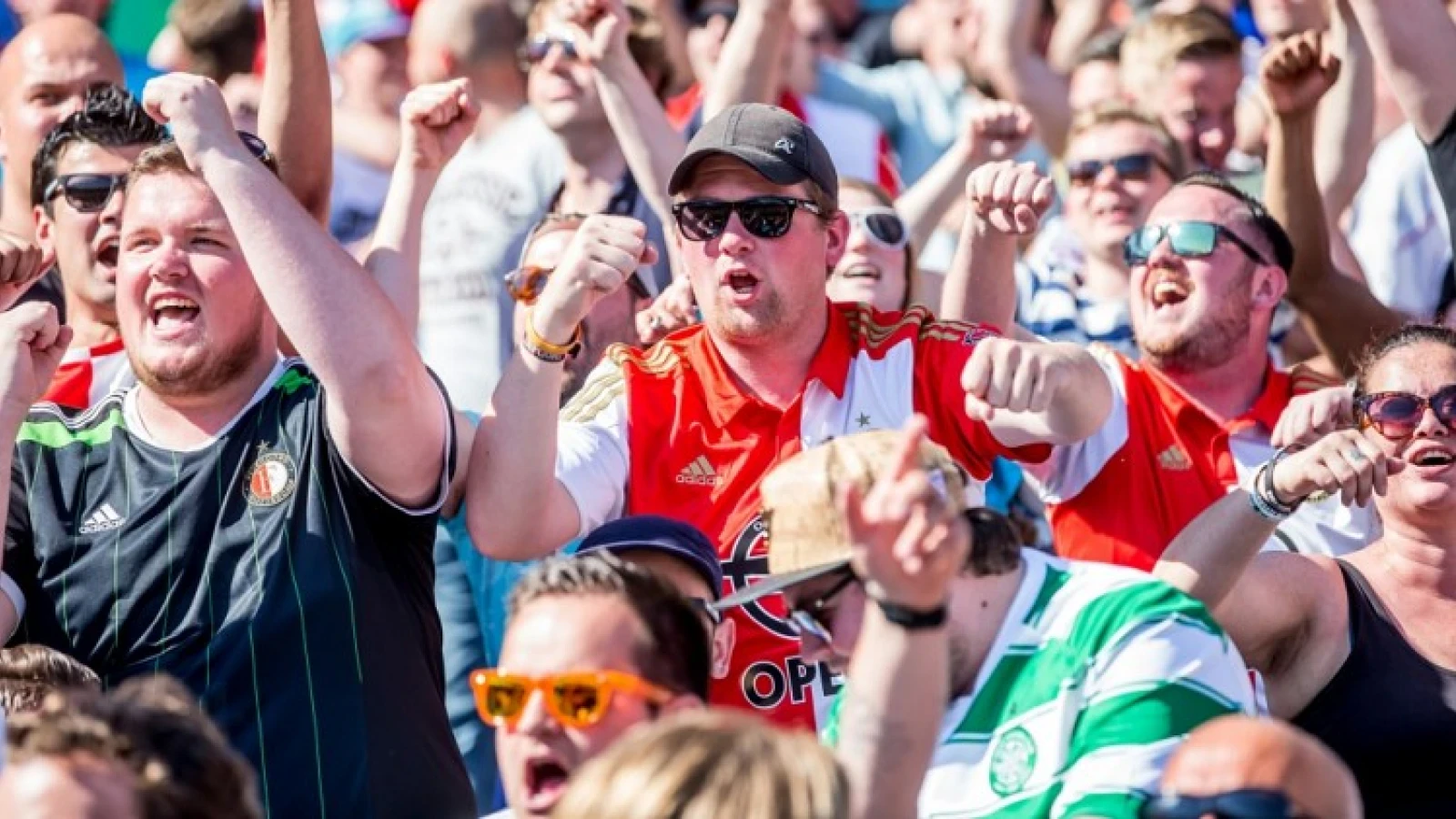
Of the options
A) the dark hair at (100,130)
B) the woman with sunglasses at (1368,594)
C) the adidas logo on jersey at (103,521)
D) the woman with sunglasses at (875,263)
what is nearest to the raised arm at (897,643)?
the woman with sunglasses at (1368,594)

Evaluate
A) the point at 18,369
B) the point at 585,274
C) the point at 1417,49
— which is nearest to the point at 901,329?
the point at 585,274

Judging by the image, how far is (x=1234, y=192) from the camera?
21.1ft

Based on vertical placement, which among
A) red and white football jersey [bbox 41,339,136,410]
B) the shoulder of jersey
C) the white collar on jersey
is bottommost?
the shoulder of jersey

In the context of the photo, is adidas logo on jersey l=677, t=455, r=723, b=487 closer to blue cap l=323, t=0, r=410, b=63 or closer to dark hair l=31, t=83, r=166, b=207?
dark hair l=31, t=83, r=166, b=207

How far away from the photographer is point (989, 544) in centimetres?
405

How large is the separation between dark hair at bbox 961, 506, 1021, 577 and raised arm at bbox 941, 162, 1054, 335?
1.51 m

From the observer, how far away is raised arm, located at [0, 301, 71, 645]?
4867 millimetres

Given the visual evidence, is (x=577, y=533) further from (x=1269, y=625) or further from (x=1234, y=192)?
(x=1234, y=192)

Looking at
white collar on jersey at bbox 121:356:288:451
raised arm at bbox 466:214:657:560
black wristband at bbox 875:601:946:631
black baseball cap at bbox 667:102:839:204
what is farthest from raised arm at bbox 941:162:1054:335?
black wristband at bbox 875:601:946:631

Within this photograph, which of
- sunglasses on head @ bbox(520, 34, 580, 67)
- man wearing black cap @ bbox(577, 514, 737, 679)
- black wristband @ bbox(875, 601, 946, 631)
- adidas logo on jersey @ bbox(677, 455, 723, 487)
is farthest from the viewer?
sunglasses on head @ bbox(520, 34, 580, 67)

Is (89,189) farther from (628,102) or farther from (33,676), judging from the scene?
(33,676)

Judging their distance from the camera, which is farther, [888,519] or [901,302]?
[901,302]

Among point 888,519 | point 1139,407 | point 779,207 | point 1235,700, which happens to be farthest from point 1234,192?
point 888,519

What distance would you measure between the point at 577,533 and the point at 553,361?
0.43 meters
